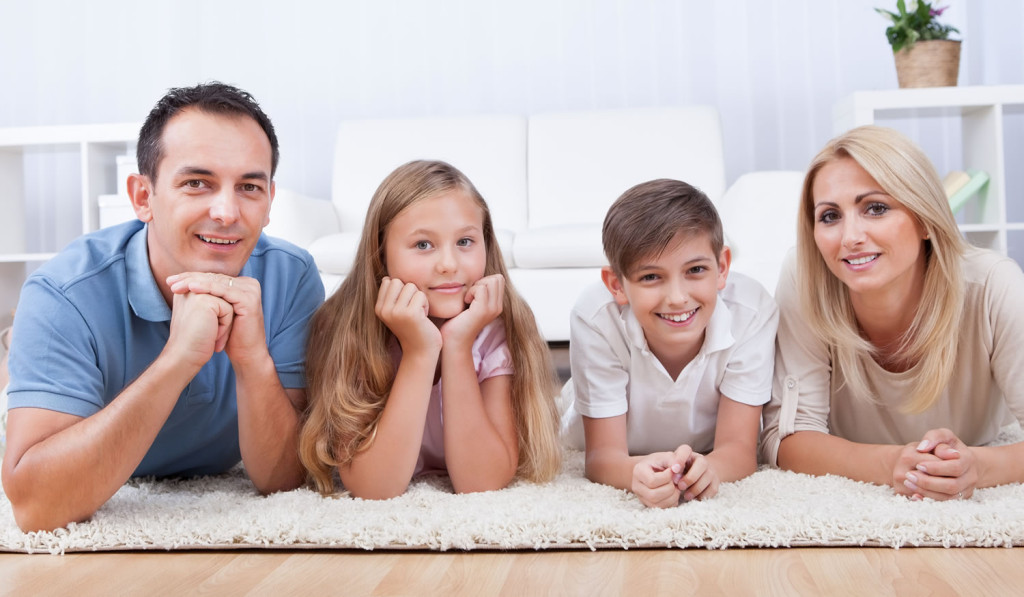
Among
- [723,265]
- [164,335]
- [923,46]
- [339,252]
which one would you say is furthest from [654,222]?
[923,46]

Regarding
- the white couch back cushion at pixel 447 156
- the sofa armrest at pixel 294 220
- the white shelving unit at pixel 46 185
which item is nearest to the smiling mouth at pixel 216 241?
the sofa armrest at pixel 294 220

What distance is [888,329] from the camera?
1.51 m

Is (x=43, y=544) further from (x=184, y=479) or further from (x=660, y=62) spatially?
→ (x=660, y=62)

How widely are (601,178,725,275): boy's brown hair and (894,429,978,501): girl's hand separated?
1.50ft

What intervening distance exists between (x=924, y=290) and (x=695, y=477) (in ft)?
1.79

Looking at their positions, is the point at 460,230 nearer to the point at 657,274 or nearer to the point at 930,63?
the point at 657,274

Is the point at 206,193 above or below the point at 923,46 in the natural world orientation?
below

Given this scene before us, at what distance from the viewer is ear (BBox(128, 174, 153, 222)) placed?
1.31m

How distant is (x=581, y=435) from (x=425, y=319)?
617 mm

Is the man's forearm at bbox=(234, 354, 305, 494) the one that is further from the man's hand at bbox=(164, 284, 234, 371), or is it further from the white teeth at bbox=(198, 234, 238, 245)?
the white teeth at bbox=(198, 234, 238, 245)

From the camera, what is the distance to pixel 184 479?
1.56 metres

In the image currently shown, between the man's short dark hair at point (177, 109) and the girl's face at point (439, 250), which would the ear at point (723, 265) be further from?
the man's short dark hair at point (177, 109)

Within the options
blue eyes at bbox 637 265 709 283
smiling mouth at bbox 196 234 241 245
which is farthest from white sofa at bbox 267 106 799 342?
smiling mouth at bbox 196 234 241 245

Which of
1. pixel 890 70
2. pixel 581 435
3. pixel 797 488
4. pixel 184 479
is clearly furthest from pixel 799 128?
pixel 184 479
